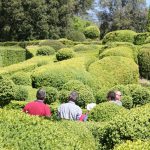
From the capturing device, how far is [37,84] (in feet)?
61.2

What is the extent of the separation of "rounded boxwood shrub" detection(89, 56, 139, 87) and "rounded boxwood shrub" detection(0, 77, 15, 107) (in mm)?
6703

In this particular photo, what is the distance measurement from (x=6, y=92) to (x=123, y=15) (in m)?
49.4

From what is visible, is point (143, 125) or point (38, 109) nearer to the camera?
point (143, 125)

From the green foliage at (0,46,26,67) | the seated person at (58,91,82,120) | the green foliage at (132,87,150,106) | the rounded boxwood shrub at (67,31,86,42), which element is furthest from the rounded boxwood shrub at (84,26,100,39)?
the seated person at (58,91,82,120)

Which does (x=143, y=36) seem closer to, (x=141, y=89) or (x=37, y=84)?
(x=37, y=84)

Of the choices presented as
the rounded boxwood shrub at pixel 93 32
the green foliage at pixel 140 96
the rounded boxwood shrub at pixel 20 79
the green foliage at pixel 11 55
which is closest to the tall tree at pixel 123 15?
the rounded boxwood shrub at pixel 93 32

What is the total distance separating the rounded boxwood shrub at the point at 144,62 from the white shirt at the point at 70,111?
15.1m

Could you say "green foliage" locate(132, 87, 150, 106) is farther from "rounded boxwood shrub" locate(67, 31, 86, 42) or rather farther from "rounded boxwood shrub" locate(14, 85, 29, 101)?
"rounded boxwood shrub" locate(67, 31, 86, 42)

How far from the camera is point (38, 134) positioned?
6.81 m

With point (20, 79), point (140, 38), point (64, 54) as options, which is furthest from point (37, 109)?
point (140, 38)

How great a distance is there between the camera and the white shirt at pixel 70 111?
10.2m

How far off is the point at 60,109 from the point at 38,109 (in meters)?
0.48

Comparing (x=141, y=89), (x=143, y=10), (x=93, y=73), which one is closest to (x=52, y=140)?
(x=141, y=89)

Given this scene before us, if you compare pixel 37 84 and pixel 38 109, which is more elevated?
pixel 38 109
